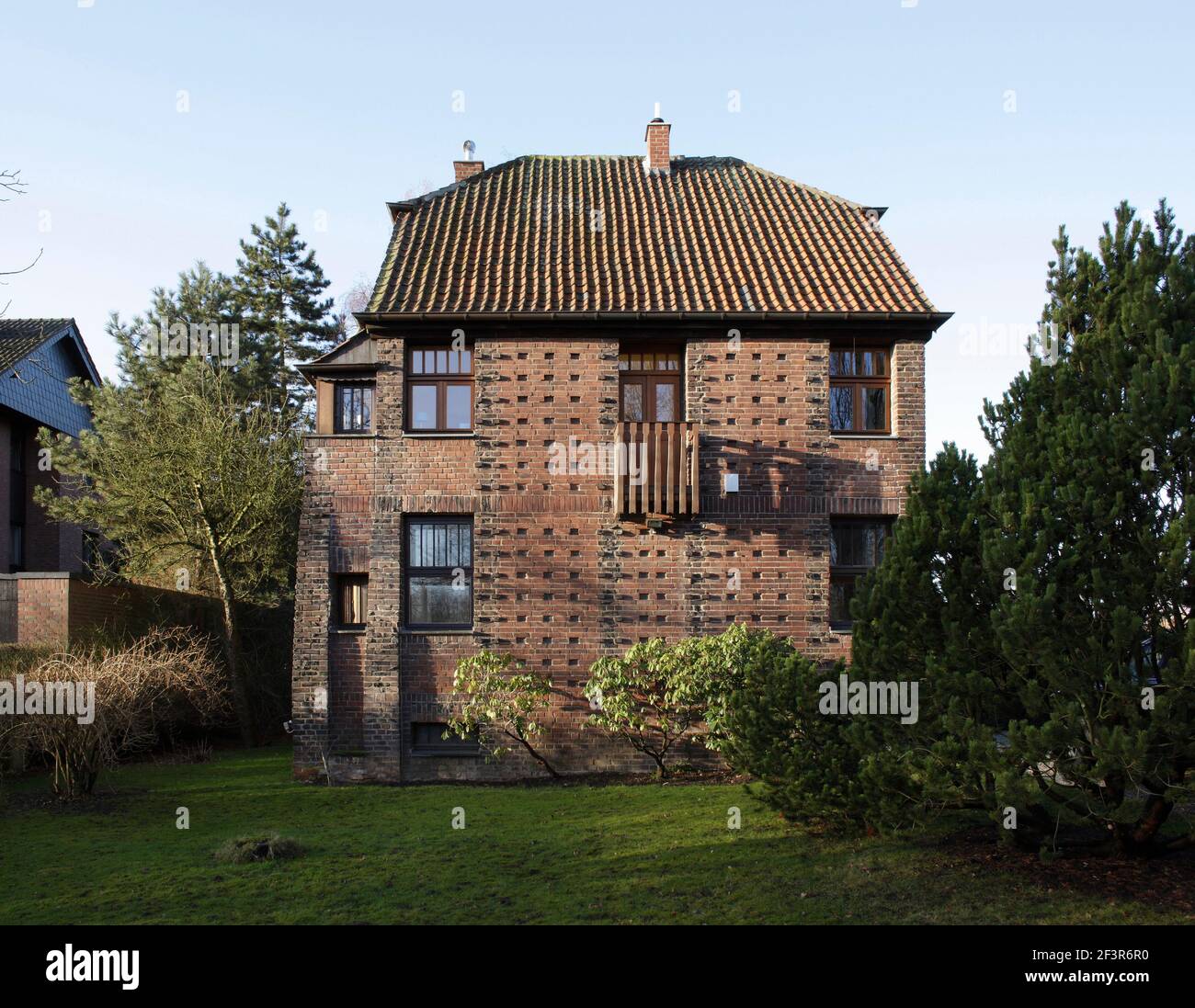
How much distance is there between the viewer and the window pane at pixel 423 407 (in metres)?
15.9

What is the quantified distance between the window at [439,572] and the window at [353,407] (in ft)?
6.59

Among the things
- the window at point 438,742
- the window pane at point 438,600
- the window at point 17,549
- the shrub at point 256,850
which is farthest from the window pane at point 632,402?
the window at point 17,549

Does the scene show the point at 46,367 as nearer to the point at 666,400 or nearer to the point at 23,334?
the point at 23,334

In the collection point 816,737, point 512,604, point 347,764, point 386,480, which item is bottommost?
point 347,764

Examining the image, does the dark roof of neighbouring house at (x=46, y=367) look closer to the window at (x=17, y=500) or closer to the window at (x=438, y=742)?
the window at (x=17, y=500)

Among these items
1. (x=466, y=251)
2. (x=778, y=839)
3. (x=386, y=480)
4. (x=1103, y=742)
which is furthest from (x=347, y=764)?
(x=1103, y=742)

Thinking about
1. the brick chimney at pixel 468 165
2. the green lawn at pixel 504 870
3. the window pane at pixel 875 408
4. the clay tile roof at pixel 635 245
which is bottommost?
the green lawn at pixel 504 870

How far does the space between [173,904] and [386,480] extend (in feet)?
26.6

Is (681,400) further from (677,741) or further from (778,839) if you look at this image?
(778,839)

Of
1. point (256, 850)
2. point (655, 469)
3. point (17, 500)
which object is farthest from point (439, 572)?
point (17, 500)

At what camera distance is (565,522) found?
50.6 feet

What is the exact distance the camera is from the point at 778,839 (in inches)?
412

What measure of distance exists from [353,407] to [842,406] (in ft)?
27.4

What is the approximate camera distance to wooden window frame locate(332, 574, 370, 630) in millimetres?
15539
